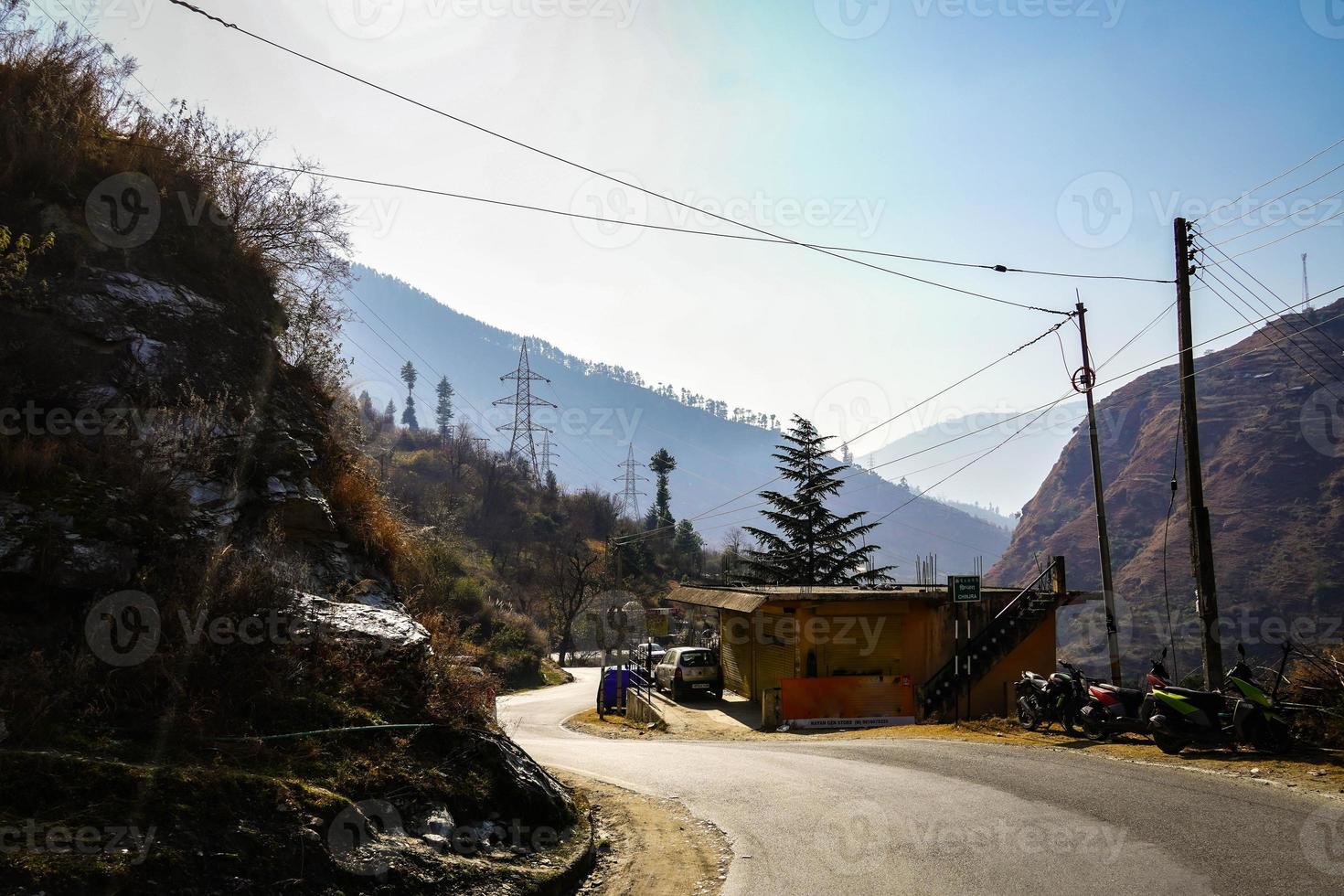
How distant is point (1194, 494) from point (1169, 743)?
244 inches

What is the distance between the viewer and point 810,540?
48062 mm

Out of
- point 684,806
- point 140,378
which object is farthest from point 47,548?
point 684,806

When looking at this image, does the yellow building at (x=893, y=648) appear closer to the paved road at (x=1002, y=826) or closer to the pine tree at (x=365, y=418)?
the paved road at (x=1002, y=826)

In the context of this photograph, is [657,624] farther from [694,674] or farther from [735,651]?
[694,674]

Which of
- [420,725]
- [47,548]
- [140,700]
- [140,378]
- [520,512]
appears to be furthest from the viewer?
[520,512]

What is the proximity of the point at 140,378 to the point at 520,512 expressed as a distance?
83.0 m

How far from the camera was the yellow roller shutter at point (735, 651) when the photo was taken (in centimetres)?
3023

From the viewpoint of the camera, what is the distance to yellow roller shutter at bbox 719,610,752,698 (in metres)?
30.2

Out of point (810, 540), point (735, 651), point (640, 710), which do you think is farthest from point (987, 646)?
point (810, 540)

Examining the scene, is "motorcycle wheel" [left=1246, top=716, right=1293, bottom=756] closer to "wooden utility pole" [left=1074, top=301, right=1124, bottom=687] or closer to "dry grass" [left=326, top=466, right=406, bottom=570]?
"wooden utility pole" [left=1074, top=301, right=1124, bottom=687]

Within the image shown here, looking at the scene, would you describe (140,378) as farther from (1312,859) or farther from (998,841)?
(1312,859)

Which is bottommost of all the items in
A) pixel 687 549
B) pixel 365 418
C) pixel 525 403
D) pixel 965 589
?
pixel 965 589

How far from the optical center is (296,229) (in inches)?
591

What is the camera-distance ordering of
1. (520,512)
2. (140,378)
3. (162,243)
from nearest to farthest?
(140,378)
(162,243)
(520,512)
